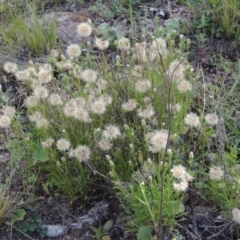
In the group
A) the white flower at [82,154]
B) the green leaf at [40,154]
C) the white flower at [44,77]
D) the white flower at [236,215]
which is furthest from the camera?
the white flower at [44,77]

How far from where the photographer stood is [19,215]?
281 centimetres

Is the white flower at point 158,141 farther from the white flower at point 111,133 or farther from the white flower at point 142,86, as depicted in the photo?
the white flower at point 142,86

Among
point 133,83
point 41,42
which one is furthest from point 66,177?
point 41,42

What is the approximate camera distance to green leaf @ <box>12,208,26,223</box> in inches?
110

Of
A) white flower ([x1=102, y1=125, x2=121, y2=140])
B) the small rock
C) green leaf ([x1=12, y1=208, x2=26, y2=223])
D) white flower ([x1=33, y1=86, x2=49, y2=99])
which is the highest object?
white flower ([x1=33, y1=86, x2=49, y2=99])

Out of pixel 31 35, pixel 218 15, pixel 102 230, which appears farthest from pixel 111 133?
pixel 218 15

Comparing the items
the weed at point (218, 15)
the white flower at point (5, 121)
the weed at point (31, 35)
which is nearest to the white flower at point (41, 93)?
the white flower at point (5, 121)

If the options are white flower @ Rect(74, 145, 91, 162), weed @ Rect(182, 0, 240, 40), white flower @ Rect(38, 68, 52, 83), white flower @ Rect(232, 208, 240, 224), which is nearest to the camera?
white flower @ Rect(232, 208, 240, 224)

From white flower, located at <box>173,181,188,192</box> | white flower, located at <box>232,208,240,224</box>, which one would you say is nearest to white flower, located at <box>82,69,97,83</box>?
white flower, located at <box>173,181,188,192</box>

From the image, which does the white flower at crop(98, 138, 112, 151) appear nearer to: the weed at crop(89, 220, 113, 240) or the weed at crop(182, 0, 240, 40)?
the weed at crop(89, 220, 113, 240)

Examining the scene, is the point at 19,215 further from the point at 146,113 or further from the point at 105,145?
the point at 146,113

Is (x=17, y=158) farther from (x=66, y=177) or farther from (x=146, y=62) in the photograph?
(x=146, y=62)

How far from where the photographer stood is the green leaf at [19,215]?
2.79 metres

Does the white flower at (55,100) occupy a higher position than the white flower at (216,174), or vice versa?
the white flower at (55,100)
